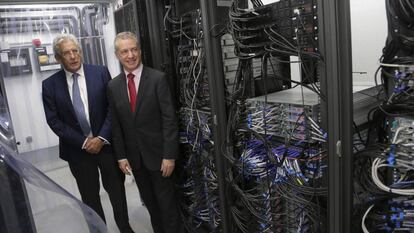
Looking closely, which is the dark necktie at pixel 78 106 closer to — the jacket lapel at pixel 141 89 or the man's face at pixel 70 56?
the man's face at pixel 70 56

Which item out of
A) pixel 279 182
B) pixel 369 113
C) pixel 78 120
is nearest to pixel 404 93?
pixel 369 113

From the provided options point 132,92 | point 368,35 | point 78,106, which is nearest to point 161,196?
point 132,92

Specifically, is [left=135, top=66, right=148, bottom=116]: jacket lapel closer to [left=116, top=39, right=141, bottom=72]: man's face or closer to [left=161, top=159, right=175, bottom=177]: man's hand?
[left=116, top=39, right=141, bottom=72]: man's face

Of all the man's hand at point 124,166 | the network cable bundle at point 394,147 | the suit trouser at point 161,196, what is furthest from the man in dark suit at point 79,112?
the network cable bundle at point 394,147

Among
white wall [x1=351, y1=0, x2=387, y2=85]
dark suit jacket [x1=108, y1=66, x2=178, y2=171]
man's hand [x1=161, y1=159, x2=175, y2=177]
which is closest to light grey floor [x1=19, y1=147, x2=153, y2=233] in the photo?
dark suit jacket [x1=108, y1=66, x2=178, y2=171]

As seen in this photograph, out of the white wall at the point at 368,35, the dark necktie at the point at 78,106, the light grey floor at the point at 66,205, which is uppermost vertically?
the white wall at the point at 368,35

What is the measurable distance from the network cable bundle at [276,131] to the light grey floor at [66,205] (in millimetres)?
957

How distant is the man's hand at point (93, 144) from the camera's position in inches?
82.0

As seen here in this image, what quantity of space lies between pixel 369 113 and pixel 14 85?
3.67 m

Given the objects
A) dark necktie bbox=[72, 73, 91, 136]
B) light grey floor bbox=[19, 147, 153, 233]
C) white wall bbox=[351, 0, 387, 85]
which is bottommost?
light grey floor bbox=[19, 147, 153, 233]

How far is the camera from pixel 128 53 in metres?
1.95

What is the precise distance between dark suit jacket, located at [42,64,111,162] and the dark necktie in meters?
0.02

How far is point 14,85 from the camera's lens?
3652 mm

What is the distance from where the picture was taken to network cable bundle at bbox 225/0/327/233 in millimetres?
1321
